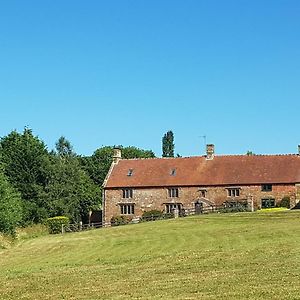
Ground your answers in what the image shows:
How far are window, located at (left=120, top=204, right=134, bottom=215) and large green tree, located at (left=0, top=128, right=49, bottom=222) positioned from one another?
9.75 metres

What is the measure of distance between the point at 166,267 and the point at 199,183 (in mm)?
47800

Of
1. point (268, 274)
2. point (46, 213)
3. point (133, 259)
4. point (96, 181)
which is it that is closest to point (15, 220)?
point (46, 213)

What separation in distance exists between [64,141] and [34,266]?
57.4m

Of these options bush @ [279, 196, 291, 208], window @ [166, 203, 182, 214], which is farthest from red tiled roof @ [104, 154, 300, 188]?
window @ [166, 203, 182, 214]

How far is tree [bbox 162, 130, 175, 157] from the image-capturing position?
396ft

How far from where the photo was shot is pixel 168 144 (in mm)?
120938

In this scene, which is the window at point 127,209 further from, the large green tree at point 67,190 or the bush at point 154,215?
the large green tree at point 67,190

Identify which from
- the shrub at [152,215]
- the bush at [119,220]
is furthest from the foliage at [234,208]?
the bush at [119,220]

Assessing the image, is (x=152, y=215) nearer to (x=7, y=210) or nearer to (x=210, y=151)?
(x=210, y=151)

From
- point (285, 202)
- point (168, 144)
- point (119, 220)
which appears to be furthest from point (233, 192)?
point (168, 144)

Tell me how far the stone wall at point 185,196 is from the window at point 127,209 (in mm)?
389

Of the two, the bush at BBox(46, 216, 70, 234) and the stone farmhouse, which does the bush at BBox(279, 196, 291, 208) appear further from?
the bush at BBox(46, 216, 70, 234)

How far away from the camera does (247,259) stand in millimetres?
24281

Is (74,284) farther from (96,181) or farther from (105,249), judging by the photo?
(96,181)
